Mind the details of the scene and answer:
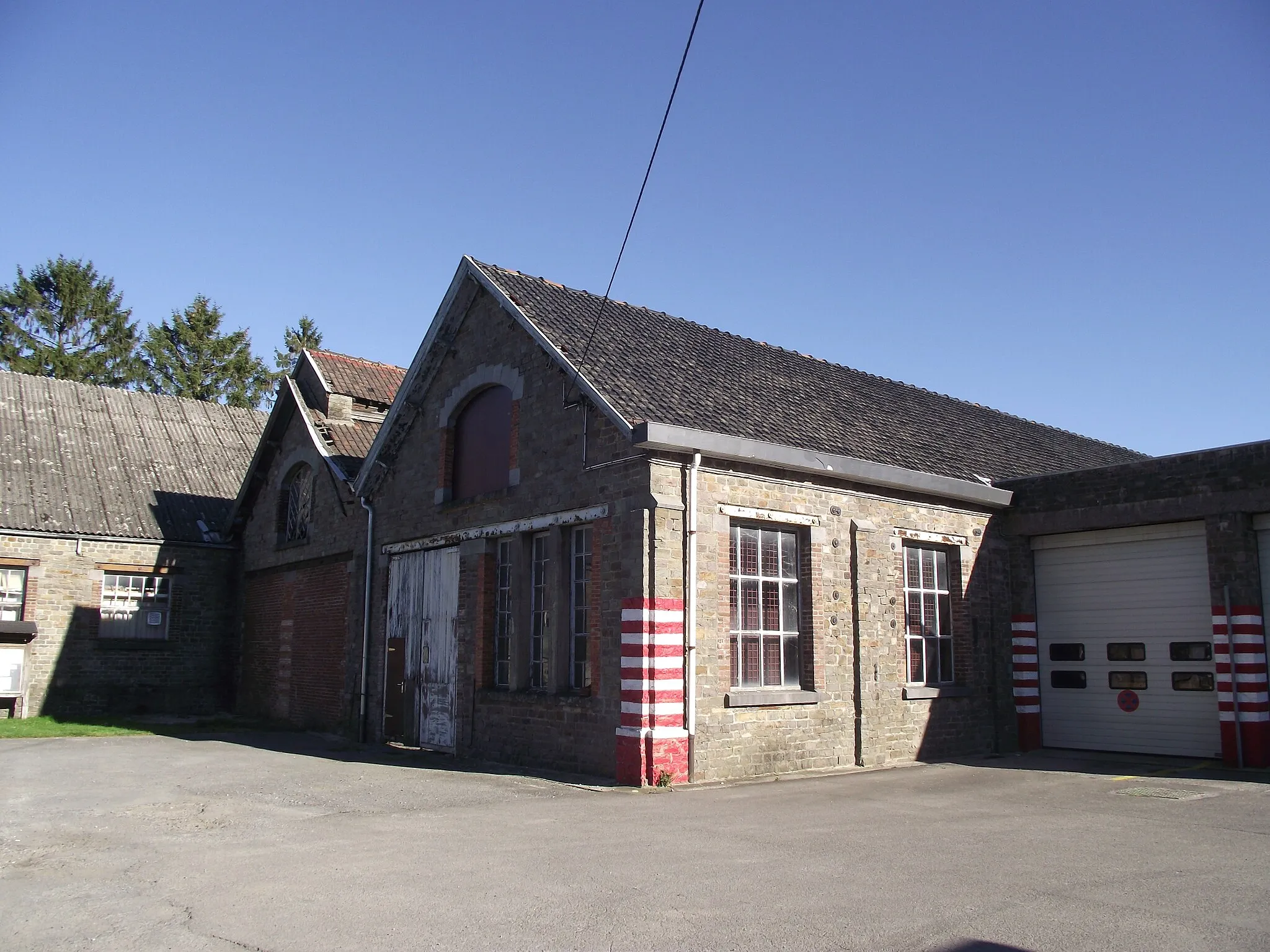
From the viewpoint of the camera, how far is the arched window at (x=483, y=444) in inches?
588

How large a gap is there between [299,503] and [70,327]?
2746cm

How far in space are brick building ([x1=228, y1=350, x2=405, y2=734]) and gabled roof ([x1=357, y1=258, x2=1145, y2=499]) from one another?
87.9 inches

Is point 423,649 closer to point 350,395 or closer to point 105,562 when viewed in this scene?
point 350,395

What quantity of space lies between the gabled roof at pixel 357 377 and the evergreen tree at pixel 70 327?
23.3m

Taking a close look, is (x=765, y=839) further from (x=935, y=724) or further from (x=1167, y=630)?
(x=1167, y=630)

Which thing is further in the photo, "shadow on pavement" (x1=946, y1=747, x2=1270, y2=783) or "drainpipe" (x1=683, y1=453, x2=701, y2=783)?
"shadow on pavement" (x1=946, y1=747, x2=1270, y2=783)

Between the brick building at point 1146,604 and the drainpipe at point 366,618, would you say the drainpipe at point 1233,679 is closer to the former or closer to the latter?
the brick building at point 1146,604

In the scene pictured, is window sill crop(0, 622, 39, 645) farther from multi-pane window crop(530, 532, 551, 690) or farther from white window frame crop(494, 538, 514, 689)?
multi-pane window crop(530, 532, 551, 690)

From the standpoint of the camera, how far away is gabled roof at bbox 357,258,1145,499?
1328 centimetres

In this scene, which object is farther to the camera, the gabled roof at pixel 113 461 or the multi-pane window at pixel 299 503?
the gabled roof at pixel 113 461

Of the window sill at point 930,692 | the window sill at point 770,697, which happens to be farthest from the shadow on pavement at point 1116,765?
the window sill at point 770,697

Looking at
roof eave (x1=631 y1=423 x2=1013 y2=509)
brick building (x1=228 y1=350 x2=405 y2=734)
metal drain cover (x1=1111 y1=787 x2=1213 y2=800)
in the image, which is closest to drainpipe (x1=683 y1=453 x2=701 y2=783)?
roof eave (x1=631 y1=423 x2=1013 y2=509)

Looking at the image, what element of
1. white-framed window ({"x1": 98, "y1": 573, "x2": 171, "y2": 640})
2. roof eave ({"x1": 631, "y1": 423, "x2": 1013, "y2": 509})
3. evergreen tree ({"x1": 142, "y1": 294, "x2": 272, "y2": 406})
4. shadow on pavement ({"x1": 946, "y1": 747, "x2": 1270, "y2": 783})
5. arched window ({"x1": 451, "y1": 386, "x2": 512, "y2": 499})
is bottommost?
shadow on pavement ({"x1": 946, "y1": 747, "x2": 1270, "y2": 783})

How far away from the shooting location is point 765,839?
8438 millimetres
